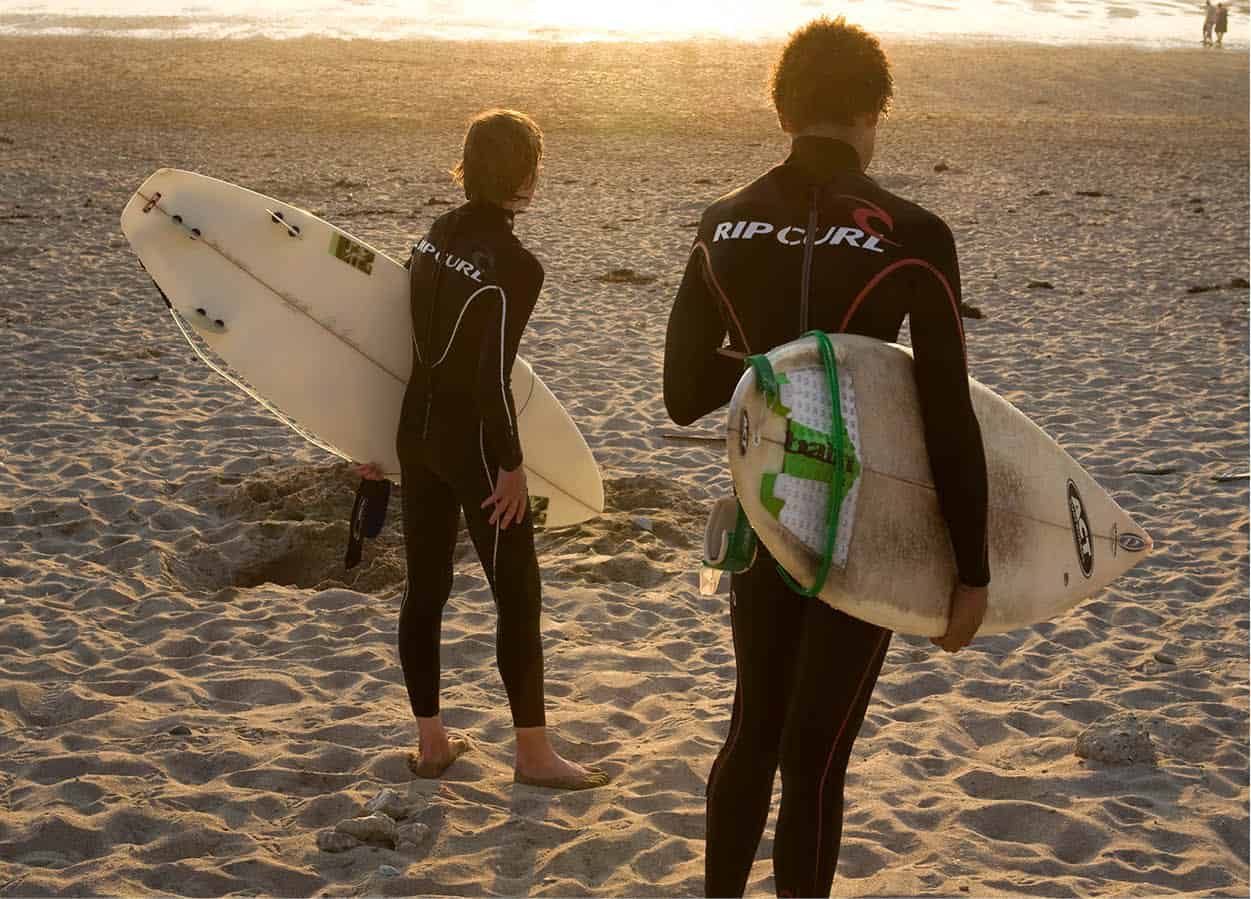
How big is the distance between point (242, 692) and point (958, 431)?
292 centimetres

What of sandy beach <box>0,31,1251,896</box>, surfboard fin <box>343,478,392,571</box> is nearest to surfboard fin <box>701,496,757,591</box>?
sandy beach <box>0,31,1251,896</box>

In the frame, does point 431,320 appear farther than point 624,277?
No

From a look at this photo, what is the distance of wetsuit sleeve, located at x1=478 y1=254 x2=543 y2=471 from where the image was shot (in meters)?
3.22

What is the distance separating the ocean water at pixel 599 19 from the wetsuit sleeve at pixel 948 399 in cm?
3464

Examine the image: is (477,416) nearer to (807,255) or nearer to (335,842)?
(335,842)

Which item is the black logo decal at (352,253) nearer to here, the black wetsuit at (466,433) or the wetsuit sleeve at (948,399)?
the black wetsuit at (466,433)

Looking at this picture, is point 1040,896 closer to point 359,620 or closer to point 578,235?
point 359,620

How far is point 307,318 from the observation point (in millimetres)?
4230

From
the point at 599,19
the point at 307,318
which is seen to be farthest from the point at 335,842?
the point at 599,19

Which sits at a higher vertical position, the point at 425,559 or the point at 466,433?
the point at 466,433

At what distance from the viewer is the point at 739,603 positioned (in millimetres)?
2504

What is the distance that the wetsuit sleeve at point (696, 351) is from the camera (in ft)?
8.11

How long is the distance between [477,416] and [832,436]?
51.2 inches

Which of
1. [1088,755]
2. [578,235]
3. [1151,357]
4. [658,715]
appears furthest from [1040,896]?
[578,235]
